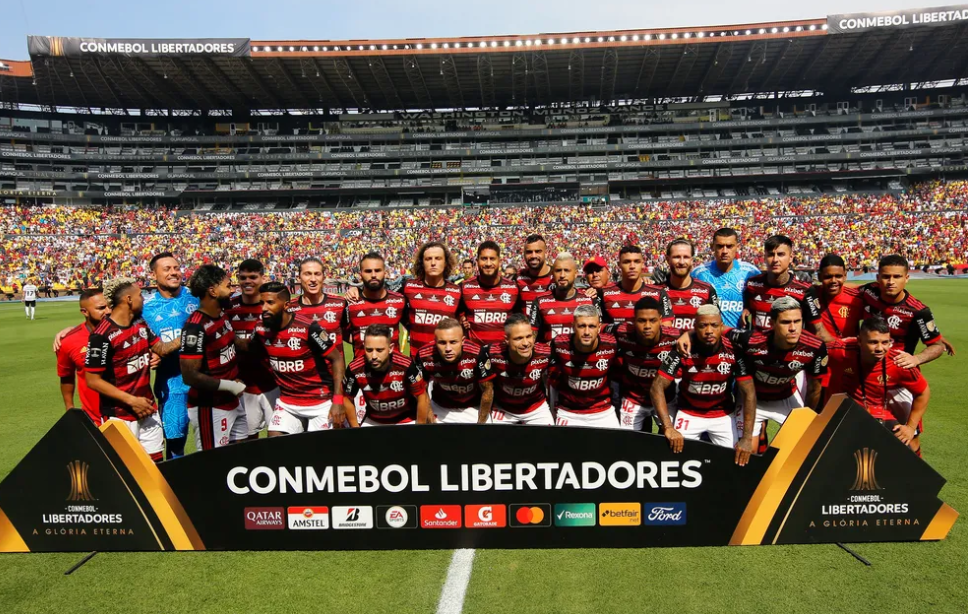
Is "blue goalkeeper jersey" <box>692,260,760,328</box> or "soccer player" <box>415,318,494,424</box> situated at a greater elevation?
"blue goalkeeper jersey" <box>692,260,760,328</box>

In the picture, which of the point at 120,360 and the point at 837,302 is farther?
the point at 837,302

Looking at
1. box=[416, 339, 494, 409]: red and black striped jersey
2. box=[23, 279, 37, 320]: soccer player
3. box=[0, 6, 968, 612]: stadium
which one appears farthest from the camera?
box=[0, 6, 968, 612]: stadium

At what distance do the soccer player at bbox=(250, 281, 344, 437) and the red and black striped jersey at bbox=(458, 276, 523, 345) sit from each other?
1441 millimetres

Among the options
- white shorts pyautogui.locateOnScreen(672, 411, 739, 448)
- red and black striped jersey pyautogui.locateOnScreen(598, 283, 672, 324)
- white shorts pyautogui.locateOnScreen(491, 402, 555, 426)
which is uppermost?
red and black striped jersey pyautogui.locateOnScreen(598, 283, 672, 324)

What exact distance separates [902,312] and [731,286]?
154 centimetres

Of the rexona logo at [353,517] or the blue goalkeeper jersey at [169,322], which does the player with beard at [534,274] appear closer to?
the rexona logo at [353,517]

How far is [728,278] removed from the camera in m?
6.23

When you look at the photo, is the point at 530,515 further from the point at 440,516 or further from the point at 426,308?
the point at 426,308

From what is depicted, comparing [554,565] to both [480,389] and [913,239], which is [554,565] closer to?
[480,389]

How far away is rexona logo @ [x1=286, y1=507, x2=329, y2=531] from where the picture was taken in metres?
4.04

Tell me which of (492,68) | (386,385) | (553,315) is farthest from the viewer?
(492,68)

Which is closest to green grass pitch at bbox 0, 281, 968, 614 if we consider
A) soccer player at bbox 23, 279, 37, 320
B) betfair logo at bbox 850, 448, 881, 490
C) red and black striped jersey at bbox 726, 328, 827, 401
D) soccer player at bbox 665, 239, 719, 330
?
betfair logo at bbox 850, 448, 881, 490

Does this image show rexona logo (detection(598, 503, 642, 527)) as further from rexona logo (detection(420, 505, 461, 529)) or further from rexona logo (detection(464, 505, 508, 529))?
rexona logo (detection(420, 505, 461, 529))

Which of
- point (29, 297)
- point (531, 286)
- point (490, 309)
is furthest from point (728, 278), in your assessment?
point (29, 297)
